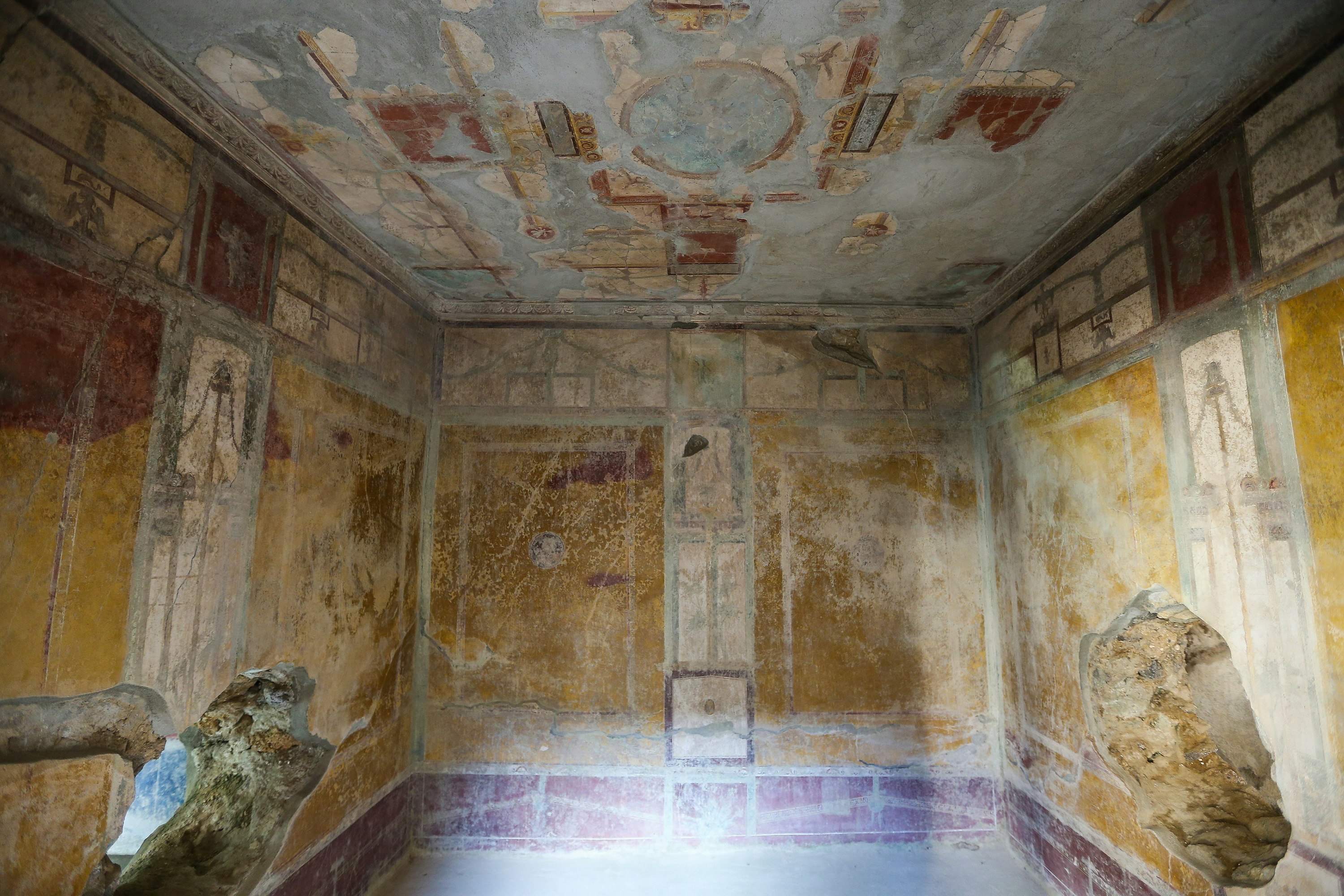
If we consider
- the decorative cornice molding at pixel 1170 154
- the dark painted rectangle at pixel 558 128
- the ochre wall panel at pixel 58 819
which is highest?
the dark painted rectangle at pixel 558 128

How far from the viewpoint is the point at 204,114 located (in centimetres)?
229

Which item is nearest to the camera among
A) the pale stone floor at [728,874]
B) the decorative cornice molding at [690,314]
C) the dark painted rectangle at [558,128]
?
the dark painted rectangle at [558,128]

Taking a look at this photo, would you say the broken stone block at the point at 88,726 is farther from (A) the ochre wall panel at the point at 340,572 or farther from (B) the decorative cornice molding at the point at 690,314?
(B) the decorative cornice molding at the point at 690,314

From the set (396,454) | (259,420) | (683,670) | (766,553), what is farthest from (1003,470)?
(259,420)

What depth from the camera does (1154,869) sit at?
267 cm

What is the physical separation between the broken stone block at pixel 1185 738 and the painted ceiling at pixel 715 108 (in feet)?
6.17

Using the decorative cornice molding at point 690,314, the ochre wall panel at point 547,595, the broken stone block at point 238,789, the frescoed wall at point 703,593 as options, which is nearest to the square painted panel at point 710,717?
the frescoed wall at point 703,593

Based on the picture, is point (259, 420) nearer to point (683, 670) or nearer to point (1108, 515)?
point (683, 670)

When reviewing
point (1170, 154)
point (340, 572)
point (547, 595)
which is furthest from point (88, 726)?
point (1170, 154)

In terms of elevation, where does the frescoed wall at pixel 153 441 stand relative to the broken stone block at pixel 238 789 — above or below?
above

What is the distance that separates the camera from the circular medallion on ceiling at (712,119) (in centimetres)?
218

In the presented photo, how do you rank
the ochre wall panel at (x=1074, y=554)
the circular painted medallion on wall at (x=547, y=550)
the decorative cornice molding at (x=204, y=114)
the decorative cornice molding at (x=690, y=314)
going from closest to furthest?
the decorative cornice molding at (x=204, y=114), the ochre wall panel at (x=1074, y=554), the circular painted medallion on wall at (x=547, y=550), the decorative cornice molding at (x=690, y=314)

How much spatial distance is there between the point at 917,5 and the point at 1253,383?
1672 mm

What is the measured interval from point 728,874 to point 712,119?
3792mm
